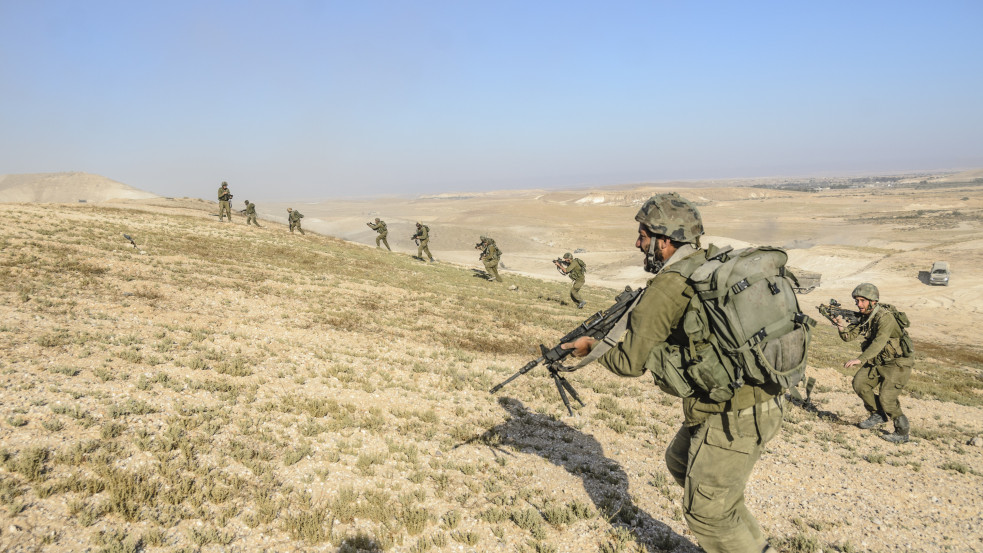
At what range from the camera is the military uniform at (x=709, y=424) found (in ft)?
10.3

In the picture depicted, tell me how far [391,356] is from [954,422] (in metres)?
11.1

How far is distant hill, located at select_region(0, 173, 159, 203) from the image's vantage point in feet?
238

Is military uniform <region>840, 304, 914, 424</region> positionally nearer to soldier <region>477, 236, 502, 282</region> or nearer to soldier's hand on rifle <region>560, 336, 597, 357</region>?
soldier's hand on rifle <region>560, 336, 597, 357</region>

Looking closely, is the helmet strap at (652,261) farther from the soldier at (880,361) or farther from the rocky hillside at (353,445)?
the soldier at (880,361)

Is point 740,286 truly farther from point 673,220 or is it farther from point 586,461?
point 586,461

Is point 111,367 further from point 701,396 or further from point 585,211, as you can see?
point 585,211

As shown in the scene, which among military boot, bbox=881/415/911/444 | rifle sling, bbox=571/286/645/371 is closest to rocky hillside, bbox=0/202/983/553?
military boot, bbox=881/415/911/444

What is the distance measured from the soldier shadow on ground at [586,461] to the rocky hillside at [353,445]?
0.12 feet

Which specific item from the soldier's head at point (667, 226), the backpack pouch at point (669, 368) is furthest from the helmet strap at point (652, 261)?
the backpack pouch at point (669, 368)

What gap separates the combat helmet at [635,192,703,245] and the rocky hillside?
315 cm

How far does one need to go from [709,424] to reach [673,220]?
148cm

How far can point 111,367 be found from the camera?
697 centimetres

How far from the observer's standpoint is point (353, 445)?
605cm

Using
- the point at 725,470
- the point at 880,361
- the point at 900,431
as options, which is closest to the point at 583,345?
the point at 725,470
